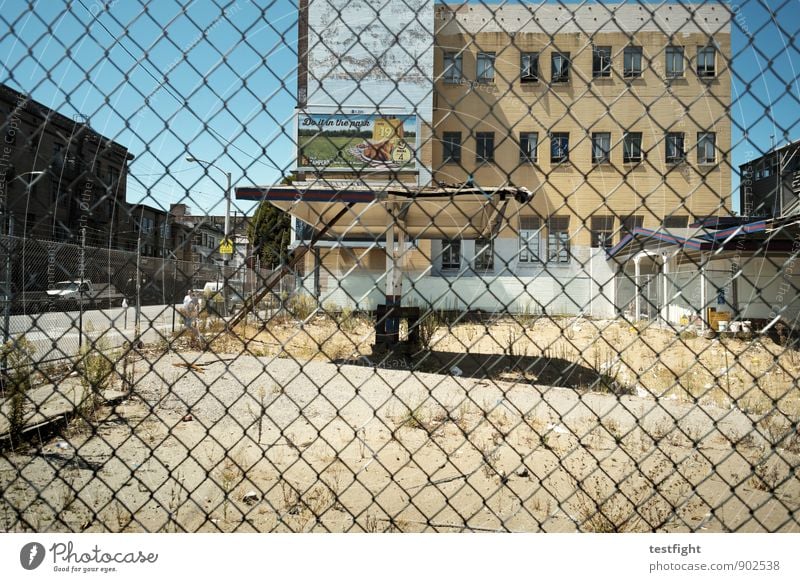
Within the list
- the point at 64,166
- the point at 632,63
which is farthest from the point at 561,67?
the point at 64,166

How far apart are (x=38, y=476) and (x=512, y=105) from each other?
726 inches

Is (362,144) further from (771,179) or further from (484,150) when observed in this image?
(771,179)

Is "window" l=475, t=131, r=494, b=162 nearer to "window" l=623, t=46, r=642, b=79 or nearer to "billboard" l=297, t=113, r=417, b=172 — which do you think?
"billboard" l=297, t=113, r=417, b=172

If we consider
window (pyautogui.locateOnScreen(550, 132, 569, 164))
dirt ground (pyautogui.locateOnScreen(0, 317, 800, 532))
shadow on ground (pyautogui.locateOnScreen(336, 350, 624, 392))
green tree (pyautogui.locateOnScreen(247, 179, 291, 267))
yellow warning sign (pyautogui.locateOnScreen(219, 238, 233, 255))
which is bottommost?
dirt ground (pyautogui.locateOnScreen(0, 317, 800, 532))

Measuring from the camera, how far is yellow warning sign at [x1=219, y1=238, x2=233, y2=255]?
1987 mm

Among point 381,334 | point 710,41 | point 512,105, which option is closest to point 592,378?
point 381,334
